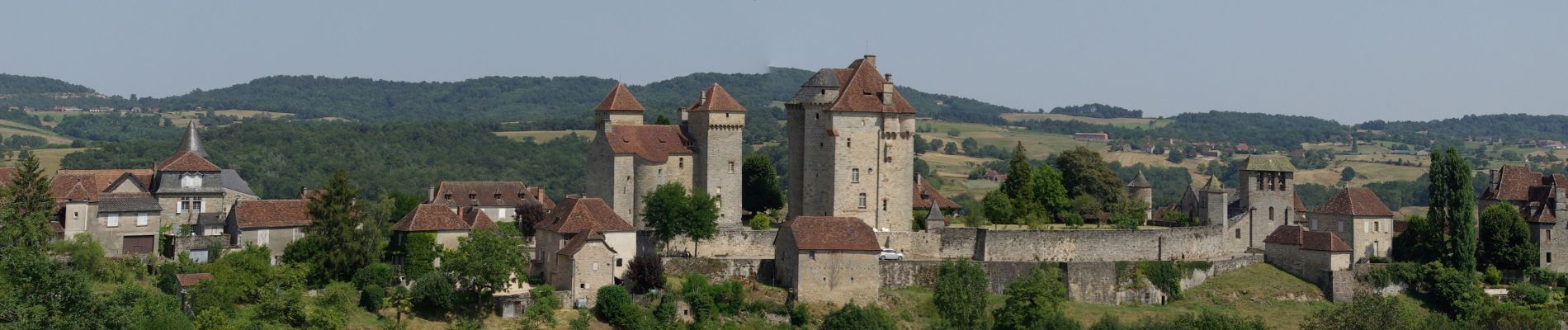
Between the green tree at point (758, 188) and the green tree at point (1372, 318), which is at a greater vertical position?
the green tree at point (758, 188)

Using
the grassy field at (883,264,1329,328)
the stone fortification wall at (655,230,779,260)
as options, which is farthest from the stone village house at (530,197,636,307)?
the grassy field at (883,264,1329,328)

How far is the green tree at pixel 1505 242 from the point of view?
67625 mm

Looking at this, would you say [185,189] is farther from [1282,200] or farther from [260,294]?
[1282,200]

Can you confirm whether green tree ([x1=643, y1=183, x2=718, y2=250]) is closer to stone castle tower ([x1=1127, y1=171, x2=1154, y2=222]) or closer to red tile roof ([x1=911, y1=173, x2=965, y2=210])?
red tile roof ([x1=911, y1=173, x2=965, y2=210])

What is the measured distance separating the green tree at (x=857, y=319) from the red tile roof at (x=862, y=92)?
361 inches

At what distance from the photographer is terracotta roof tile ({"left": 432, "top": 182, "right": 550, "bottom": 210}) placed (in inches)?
2749

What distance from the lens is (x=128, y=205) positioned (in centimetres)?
5841

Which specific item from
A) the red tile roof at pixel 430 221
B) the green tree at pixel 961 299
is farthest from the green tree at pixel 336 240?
the green tree at pixel 961 299

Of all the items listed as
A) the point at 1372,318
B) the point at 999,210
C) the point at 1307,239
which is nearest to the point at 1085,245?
the point at 999,210

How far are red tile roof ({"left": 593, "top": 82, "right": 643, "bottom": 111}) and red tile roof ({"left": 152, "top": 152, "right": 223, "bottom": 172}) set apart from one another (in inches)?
586

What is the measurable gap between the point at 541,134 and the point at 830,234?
10198 cm

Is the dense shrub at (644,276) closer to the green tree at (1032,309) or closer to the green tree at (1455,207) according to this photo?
the green tree at (1032,309)

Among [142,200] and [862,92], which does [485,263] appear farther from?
[862,92]

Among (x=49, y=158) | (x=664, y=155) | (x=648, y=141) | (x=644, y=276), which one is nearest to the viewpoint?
(x=644, y=276)
